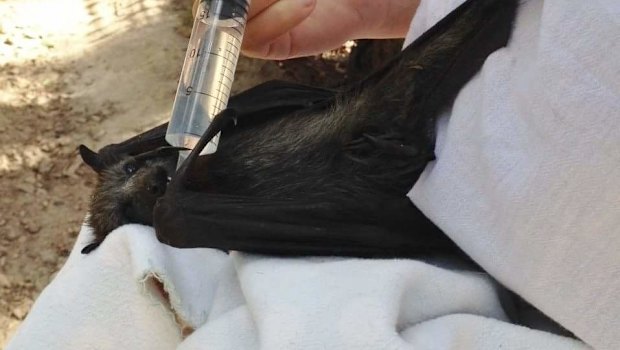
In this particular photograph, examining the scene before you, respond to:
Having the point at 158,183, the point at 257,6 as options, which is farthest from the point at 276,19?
the point at 158,183

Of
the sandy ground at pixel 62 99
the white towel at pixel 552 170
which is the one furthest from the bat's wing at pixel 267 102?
the sandy ground at pixel 62 99

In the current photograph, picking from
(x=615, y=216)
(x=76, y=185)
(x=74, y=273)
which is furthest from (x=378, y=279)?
(x=76, y=185)

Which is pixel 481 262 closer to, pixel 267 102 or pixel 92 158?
pixel 267 102

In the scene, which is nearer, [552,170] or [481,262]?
[552,170]

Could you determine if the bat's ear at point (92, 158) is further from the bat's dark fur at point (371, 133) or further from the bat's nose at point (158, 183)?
the bat's dark fur at point (371, 133)

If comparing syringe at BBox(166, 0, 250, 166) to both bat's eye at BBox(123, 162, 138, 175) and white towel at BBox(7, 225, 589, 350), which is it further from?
bat's eye at BBox(123, 162, 138, 175)

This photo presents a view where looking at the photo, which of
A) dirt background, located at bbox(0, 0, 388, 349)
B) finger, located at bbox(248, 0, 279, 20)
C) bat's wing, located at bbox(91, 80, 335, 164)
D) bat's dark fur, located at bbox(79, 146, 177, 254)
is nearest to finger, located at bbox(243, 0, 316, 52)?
finger, located at bbox(248, 0, 279, 20)
